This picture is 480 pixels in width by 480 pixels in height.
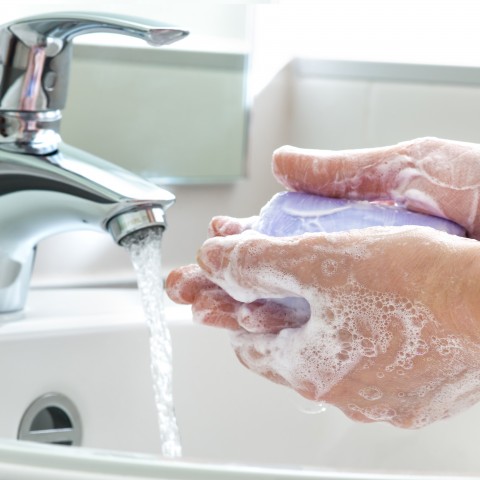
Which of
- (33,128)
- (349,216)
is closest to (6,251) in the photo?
(33,128)

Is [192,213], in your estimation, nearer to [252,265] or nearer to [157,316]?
[157,316]

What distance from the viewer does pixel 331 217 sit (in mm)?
506

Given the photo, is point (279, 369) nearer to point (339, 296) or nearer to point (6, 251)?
point (339, 296)

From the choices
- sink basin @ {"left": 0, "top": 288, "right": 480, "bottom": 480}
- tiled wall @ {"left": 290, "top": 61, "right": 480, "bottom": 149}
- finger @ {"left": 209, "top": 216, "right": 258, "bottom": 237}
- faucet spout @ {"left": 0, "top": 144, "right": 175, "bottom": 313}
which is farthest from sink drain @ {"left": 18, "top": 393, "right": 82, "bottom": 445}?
tiled wall @ {"left": 290, "top": 61, "right": 480, "bottom": 149}

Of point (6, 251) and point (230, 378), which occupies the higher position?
point (6, 251)

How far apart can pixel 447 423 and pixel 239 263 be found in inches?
11.0

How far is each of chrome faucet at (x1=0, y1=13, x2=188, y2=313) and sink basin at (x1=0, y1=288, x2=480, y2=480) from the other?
0.08 m

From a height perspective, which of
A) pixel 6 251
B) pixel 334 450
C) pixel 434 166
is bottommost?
pixel 334 450

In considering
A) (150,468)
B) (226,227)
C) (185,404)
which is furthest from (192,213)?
(150,468)

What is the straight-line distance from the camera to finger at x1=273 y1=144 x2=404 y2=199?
515mm

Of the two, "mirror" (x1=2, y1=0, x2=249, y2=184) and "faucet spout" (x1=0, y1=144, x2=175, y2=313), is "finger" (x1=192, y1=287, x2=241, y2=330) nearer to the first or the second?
"faucet spout" (x1=0, y1=144, x2=175, y2=313)

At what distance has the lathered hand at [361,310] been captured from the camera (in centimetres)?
41

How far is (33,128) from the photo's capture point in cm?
59

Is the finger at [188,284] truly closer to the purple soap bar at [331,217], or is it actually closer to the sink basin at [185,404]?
the purple soap bar at [331,217]
